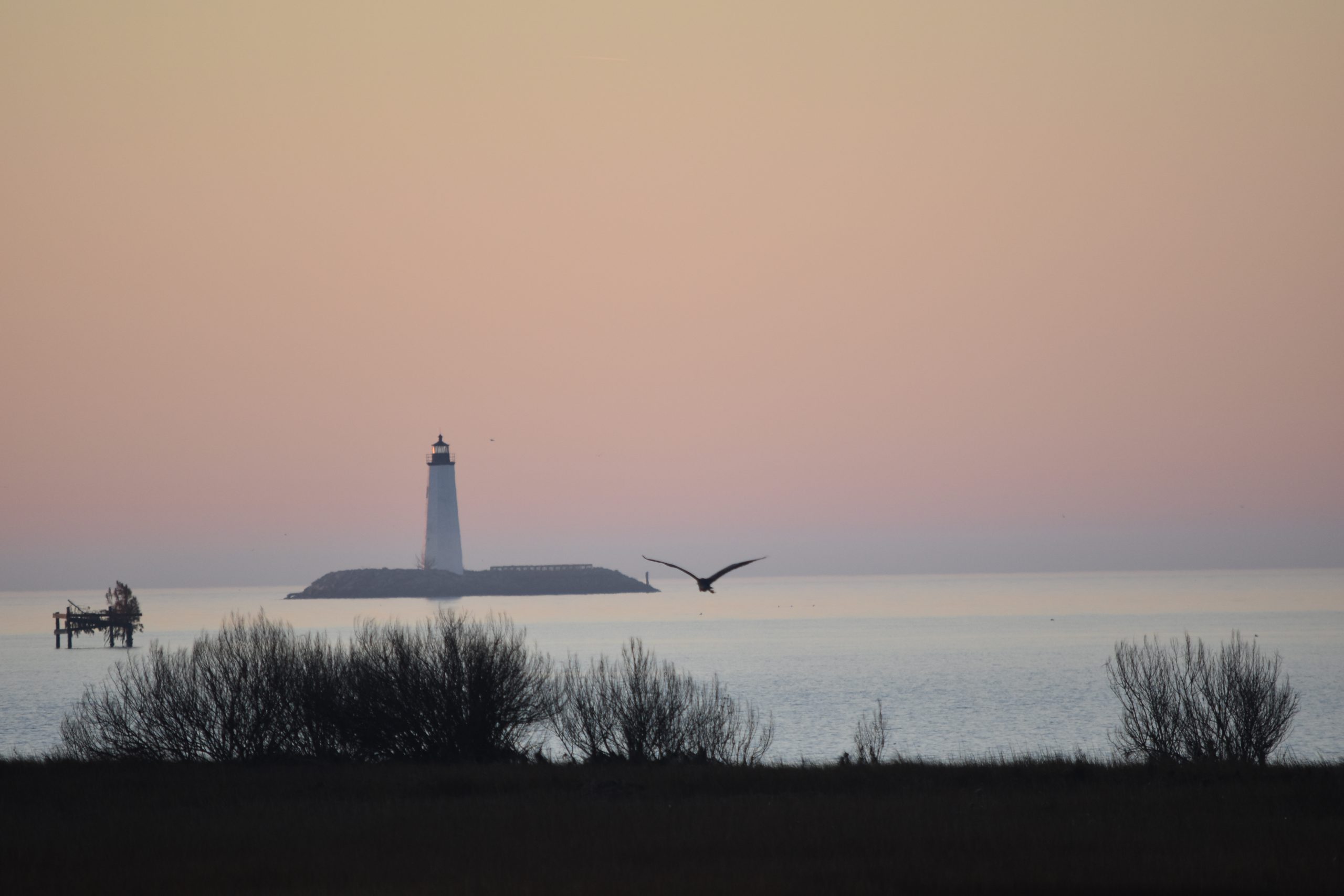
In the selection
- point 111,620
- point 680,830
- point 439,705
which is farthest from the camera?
point 111,620

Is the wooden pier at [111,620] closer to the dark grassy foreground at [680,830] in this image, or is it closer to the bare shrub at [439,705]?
the bare shrub at [439,705]

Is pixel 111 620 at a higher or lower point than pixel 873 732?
higher

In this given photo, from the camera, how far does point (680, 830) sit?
80.9ft

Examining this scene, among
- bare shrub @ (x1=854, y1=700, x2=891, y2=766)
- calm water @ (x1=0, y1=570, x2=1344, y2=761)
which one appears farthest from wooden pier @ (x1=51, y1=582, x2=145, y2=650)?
bare shrub @ (x1=854, y1=700, x2=891, y2=766)

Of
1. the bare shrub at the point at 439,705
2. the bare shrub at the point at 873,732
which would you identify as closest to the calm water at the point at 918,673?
the bare shrub at the point at 873,732

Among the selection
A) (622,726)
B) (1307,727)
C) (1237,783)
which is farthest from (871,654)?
(1237,783)

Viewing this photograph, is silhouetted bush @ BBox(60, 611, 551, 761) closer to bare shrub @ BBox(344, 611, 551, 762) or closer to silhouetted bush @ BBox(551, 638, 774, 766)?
bare shrub @ BBox(344, 611, 551, 762)

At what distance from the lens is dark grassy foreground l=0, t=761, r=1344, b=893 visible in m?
20.4

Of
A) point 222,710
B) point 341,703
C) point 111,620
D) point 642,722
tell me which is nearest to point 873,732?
point 642,722

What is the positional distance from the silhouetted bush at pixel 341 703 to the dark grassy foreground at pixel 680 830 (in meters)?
7.01

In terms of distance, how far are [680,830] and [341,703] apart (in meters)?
20.4

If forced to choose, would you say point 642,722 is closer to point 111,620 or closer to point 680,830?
point 680,830

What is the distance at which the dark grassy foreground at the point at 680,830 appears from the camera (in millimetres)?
20359

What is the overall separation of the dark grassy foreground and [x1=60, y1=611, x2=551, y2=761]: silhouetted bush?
7.01 meters
